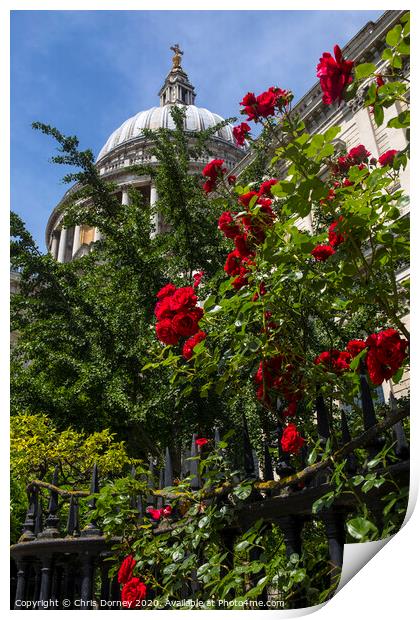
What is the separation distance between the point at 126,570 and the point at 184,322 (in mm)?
1250

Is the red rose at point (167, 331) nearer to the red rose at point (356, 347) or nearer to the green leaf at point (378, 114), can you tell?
the red rose at point (356, 347)

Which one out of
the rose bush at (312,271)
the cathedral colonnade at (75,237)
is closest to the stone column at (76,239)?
the cathedral colonnade at (75,237)

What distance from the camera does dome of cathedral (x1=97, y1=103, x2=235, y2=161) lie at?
13.3 meters

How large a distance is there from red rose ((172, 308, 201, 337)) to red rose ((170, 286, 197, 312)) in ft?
0.08

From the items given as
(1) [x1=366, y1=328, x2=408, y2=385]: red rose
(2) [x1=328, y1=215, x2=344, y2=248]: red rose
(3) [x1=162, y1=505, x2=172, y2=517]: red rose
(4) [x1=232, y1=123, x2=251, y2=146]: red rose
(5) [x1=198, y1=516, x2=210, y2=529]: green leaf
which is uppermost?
(4) [x1=232, y1=123, x2=251, y2=146]: red rose

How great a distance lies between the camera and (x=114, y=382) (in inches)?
297

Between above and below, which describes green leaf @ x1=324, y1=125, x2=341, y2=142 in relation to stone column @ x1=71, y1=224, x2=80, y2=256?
below

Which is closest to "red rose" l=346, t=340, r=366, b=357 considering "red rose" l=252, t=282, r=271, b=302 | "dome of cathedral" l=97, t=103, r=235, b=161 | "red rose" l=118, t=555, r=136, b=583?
"red rose" l=252, t=282, r=271, b=302

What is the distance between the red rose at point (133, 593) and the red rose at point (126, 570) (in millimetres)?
35

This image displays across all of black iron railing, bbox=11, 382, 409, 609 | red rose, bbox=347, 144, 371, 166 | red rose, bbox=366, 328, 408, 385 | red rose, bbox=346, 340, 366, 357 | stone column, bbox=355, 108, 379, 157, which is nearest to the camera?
black iron railing, bbox=11, 382, 409, 609

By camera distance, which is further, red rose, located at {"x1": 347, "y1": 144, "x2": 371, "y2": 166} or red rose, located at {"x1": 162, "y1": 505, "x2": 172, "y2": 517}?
red rose, located at {"x1": 347, "y1": 144, "x2": 371, "y2": 166}

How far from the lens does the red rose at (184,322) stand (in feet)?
8.81

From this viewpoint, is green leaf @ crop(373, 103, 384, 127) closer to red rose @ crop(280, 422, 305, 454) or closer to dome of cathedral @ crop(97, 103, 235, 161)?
red rose @ crop(280, 422, 305, 454)
